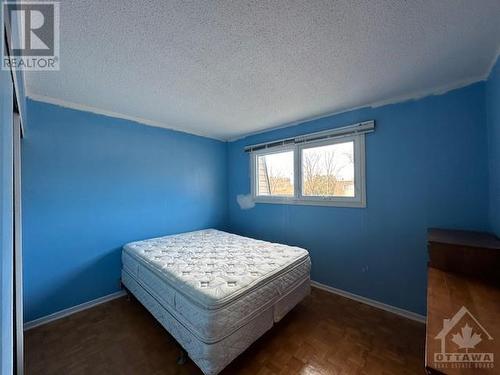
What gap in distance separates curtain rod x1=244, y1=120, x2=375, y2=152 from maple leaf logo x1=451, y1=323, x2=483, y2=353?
6.60 feet

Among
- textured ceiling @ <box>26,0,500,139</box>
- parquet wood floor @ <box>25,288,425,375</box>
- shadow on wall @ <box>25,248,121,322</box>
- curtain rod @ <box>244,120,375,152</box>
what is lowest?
parquet wood floor @ <box>25,288,425,375</box>

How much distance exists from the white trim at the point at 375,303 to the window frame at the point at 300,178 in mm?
1102

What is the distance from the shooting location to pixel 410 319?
6.63 feet

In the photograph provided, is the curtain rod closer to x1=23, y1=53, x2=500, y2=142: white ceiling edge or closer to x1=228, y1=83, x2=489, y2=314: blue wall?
x1=228, y1=83, x2=489, y2=314: blue wall

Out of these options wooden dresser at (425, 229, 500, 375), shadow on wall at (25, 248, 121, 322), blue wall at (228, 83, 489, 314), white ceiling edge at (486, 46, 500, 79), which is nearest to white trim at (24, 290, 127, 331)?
shadow on wall at (25, 248, 121, 322)

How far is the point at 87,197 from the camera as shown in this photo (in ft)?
7.55

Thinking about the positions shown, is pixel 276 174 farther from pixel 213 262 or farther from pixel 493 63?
pixel 493 63

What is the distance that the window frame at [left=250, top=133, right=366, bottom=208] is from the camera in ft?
7.77

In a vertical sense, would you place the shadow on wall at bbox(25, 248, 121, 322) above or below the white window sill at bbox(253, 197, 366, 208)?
below

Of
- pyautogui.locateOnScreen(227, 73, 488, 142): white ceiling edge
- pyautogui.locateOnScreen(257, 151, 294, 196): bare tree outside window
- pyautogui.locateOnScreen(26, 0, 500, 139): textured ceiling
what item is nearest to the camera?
pyautogui.locateOnScreen(26, 0, 500, 139): textured ceiling

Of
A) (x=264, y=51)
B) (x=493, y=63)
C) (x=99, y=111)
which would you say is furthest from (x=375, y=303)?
(x=99, y=111)

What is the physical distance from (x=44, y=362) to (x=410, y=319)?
3.30m

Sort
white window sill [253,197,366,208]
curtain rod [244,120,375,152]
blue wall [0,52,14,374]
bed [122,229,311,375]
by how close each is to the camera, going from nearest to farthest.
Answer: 1. blue wall [0,52,14,374]
2. bed [122,229,311,375]
3. curtain rod [244,120,375,152]
4. white window sill [253,197,366,208]

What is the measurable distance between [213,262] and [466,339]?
5.66 ft
